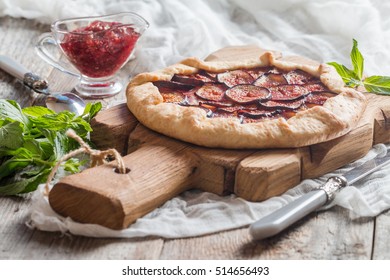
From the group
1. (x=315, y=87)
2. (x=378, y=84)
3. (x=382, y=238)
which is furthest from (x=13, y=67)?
(x=382, y=238)

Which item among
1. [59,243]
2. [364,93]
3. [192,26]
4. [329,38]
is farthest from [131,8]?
[59,243]

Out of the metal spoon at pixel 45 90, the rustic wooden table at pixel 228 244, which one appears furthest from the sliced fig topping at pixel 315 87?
the metal spoon at pixel 45 90

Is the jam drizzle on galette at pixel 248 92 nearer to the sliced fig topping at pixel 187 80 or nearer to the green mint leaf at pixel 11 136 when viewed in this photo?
the sliced fig topping at pixel 187 80

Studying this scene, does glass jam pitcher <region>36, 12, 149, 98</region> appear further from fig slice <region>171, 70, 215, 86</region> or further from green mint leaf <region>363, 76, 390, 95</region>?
green mint leaf <region>363, 76, 390, 95</region>

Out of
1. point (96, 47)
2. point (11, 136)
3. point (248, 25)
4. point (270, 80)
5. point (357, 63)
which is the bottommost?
point (248, 25)

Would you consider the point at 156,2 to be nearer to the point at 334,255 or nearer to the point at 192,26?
the point at 192,26

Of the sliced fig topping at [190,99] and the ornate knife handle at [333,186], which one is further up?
the ornate knife handle at [333,186]

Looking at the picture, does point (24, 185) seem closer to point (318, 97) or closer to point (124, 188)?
point (124, 188)
